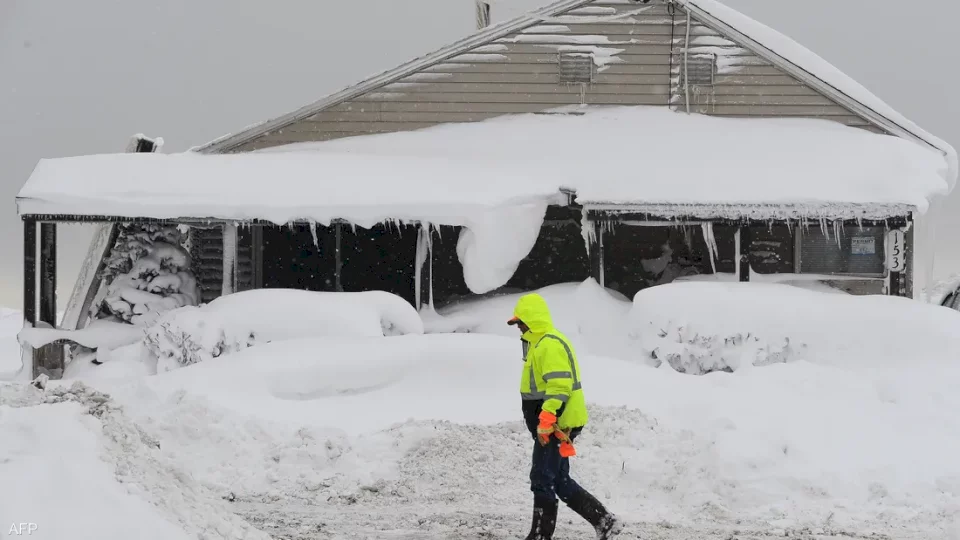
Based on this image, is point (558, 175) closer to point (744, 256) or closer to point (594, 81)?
point (594, 81)

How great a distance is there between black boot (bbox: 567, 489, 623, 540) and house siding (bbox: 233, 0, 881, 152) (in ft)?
42.3

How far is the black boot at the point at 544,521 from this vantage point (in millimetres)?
6582

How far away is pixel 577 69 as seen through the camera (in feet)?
61.1

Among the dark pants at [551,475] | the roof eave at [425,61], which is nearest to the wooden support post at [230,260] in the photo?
the roof eave at [425,61]

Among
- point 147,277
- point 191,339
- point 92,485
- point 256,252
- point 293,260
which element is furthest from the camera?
point 293,260

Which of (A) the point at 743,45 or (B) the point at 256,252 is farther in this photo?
(B) the point at 256,252

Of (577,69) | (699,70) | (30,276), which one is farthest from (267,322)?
(699,70)

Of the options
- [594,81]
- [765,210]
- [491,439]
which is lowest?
[491,439]

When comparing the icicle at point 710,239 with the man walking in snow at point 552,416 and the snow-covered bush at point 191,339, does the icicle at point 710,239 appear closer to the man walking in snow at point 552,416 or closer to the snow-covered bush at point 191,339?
the snow-covered bush at point 191,339

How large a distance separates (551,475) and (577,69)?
13189 mm

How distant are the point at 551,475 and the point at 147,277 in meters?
11.2

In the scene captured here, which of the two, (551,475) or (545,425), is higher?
(545,425)

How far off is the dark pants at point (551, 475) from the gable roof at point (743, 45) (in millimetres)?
13117

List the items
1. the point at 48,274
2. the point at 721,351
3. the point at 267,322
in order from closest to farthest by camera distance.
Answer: the point at 267,322 < the point at 721,351 < the point at 48,274
